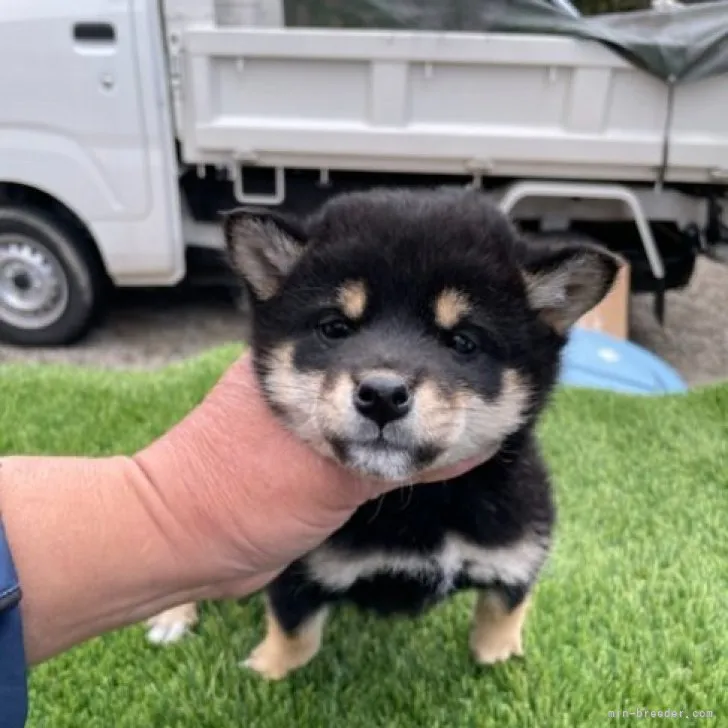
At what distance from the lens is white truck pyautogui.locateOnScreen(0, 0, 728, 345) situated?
14.2 ft

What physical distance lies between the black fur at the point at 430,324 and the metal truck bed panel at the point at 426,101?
105 inches

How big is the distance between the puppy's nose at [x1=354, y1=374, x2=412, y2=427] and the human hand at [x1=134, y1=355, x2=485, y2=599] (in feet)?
0.47

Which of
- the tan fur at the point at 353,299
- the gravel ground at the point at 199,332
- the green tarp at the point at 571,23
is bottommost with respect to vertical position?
the gravel ground at the point at 199,332

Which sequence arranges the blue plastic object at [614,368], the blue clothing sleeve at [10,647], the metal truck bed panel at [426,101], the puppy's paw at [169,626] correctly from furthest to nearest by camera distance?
the metal truck bed panel at [426,101] < the blue plastic object at [614,368] < the puppy's paw at [169,626] < the blue clothing sleeve at [10,647]

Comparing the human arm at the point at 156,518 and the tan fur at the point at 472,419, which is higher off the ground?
the tan fur at the point at 472,419

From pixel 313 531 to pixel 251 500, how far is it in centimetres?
13

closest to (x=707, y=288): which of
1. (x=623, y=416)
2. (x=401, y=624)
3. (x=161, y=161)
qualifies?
(x=623, y=416)

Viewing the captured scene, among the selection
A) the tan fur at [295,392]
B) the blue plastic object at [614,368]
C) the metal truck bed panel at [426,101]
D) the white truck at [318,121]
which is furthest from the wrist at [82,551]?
the metal truck bed panel at [426,101]

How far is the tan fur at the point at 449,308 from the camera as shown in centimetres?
163

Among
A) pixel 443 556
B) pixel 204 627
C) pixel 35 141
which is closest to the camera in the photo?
pixel 443 556

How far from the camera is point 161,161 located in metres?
4.68

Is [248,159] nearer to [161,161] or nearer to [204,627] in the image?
[161,161]

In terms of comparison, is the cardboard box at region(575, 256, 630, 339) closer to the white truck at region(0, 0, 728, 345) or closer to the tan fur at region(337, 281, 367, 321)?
the white truck at region(0, 0, 728, 345)

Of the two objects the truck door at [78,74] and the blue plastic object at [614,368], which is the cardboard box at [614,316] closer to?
the blue plastic object at [614,368]
